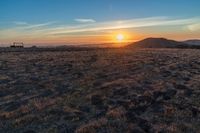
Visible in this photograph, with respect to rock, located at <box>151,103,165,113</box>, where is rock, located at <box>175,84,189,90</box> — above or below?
above

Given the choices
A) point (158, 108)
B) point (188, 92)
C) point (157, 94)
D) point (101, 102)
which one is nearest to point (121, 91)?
point (157, 94)

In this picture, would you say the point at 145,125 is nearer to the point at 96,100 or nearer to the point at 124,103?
the point at 124,103

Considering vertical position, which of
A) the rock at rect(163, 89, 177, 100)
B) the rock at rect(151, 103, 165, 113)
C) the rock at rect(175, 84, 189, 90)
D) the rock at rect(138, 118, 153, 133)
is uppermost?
the rock at rect(175, 84, 189, 90)

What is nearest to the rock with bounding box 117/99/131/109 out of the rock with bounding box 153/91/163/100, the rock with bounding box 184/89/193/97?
the rock with bounding box 153/91/163/100

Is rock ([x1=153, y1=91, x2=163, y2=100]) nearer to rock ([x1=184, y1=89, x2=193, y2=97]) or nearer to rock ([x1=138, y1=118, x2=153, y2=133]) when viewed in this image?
rock ([x1=184, y1=89, x2=193, y2=97])

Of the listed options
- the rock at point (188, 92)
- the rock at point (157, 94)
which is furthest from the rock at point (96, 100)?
the rock at point (188, 92)

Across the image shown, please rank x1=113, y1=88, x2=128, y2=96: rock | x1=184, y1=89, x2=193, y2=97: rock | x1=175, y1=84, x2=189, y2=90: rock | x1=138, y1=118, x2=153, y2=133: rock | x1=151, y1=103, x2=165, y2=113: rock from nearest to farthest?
x1=138, y1=118, x2=153, y2=133: rock, x1=151, y1=103, x2=165, y2=113: rock, x1=184, y1=89, x2=193, y2=97: rock, x1=113, y1=88, x2=128, y2=96: rock, x1=175, y1=84, x2=189, y2=90: rock

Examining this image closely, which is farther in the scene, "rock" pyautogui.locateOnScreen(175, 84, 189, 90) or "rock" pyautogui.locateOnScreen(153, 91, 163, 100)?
"rock" pyautogui.locateOnScreen(175, 84, 189, 90)

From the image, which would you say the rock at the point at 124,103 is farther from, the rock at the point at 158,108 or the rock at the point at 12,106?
the rock at the point at 12,106

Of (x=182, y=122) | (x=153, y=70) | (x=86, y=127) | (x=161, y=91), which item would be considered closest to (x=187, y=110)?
(x=182, y=122)

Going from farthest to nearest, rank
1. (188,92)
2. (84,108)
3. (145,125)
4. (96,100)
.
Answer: (188,92) < (96,100) < (84,108) < (145,125)

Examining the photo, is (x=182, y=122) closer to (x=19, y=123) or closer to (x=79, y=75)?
(x=19, y=123)

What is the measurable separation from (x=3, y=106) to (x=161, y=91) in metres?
9.18

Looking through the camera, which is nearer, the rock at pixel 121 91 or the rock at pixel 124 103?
the rock at pixel 124 103
